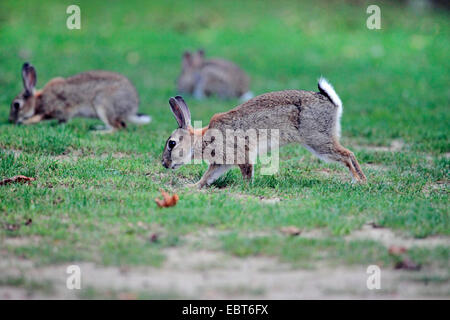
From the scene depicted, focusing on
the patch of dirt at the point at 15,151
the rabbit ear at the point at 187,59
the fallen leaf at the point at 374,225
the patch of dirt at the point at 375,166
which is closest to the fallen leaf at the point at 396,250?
the fallen leaf at the point at 374,225

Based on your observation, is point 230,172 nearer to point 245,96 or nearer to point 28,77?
point 28,77

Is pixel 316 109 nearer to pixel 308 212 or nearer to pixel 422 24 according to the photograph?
pixel 308 212

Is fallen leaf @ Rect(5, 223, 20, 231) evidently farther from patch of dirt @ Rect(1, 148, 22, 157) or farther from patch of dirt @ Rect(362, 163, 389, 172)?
patch of dirt @ Rect(362, 163, 389, 172)

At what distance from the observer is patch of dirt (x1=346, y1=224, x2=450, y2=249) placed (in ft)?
19.0

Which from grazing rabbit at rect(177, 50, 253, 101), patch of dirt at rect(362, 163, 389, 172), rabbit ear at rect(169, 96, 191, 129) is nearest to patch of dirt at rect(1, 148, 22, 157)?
rabbit ear at rect(169, 96, 191, 129)

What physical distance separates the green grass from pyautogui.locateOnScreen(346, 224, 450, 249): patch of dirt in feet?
0.26

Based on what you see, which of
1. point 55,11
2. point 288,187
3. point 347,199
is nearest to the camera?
point 347,199

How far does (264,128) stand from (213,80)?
6.90m

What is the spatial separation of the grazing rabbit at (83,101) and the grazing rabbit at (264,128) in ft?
9.91

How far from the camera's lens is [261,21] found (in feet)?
74.3

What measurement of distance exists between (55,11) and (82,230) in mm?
17751

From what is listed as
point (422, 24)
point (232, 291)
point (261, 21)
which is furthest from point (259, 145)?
point (422, 24)

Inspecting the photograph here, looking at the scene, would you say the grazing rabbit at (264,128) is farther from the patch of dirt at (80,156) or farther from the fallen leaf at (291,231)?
the fallen leaf at (291,231)

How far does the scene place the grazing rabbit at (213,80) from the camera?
14.4 meters
